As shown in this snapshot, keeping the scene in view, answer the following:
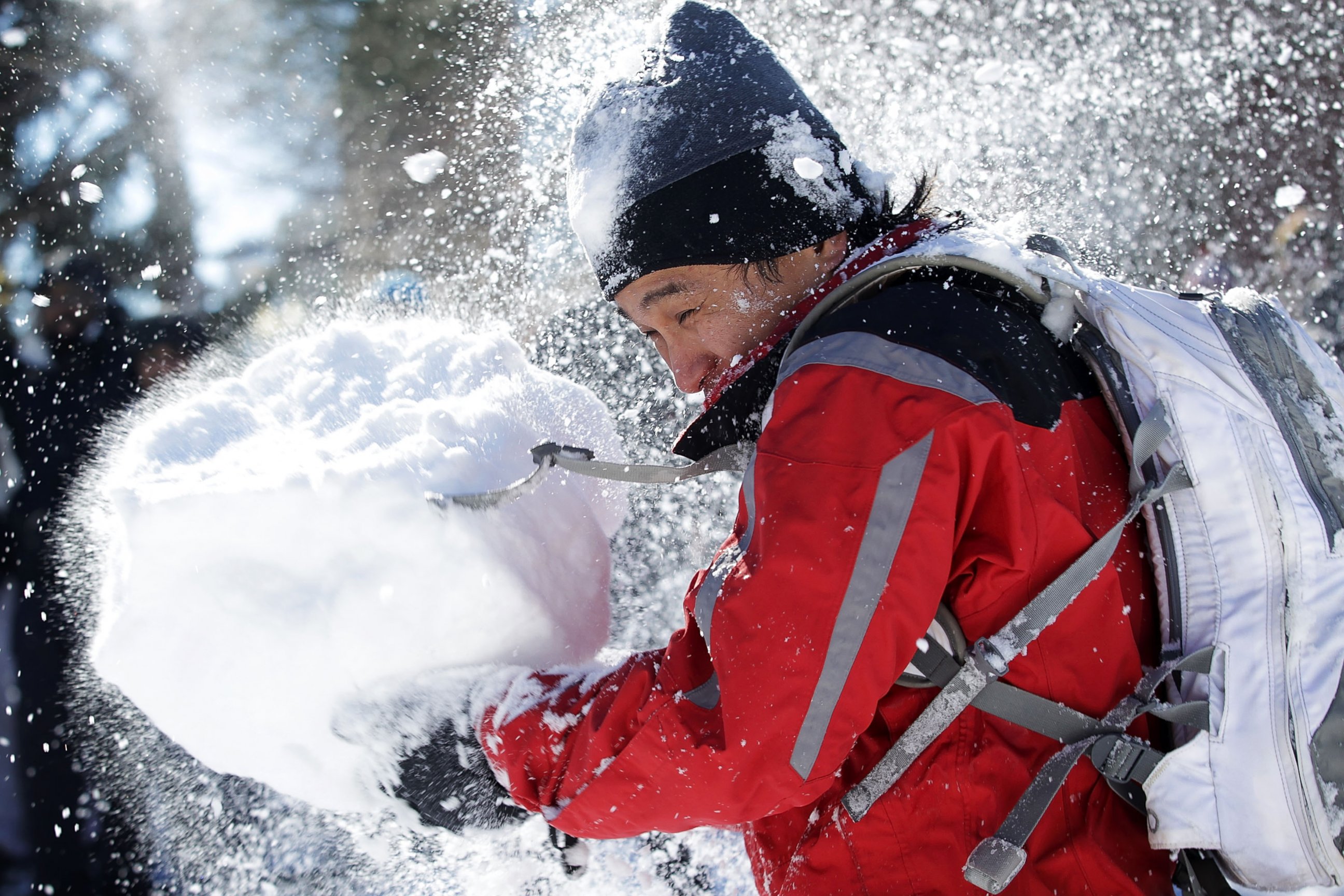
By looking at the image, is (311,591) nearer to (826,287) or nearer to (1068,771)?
(826,287)

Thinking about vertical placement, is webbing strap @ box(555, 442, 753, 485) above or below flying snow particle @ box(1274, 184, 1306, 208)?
below

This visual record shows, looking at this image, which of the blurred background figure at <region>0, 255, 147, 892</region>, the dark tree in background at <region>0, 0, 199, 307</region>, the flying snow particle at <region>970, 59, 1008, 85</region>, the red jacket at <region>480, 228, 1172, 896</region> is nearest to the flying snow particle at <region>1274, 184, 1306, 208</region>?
the flying snow particle at <region>970, 59, 1008, 85</region>

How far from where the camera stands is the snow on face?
47.1 inches

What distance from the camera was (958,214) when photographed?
1422mm

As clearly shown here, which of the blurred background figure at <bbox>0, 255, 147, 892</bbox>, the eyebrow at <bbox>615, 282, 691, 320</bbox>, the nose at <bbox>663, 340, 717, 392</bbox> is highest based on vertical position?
the eyebrow at <bbox>615, 282, 691, 320</bbox>

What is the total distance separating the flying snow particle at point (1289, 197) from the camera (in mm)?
5004

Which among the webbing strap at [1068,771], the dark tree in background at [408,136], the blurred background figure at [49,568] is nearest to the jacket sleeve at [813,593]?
the webbing strap at [1068,771]

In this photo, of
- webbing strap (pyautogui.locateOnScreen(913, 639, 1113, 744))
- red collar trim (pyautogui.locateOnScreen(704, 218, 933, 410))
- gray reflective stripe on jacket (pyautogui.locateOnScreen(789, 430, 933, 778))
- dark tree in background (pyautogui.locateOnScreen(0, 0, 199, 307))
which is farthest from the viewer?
dark tree in background (pyautogui.locateOnScreen(0, 0, 199, 307))

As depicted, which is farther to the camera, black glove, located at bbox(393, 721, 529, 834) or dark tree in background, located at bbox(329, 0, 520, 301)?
dark tree in background, located at bbox(329, 0, 520, 301)

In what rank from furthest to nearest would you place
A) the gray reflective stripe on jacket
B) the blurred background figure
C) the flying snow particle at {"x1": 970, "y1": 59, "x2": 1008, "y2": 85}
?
1. the flying snow particle at {"x1": 970, "y1": 59, "x2": 1008, "y2": 85}
2. the blurred background figure
3. the gray reflective stripe on jacket

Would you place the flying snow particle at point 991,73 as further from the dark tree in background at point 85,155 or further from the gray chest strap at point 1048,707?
the dark tree in background at point 85,155

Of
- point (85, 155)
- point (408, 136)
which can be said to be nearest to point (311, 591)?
point (408, 136)

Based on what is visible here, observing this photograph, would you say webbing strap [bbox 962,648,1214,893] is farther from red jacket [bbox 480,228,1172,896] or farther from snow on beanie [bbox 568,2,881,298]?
snow on beanie [bbox 568,2,881,298]

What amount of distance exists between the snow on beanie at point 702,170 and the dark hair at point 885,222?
0.02 m
